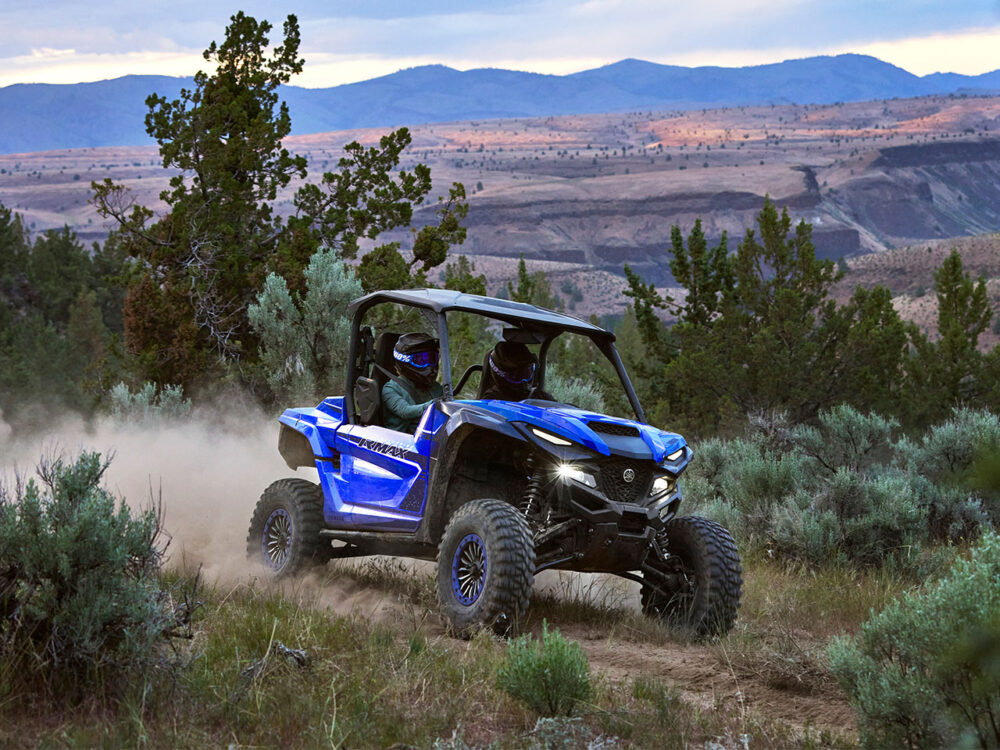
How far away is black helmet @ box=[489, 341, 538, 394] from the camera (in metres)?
8.79

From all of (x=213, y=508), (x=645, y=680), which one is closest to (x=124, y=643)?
(x=645, y=680)

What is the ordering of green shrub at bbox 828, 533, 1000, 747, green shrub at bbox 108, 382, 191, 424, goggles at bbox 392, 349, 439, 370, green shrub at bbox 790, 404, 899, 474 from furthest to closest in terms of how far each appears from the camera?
green shrub at bbox 108, 382, 191, 424 → green shrub at bbox 790, 404, 899, 474 → goggles at bbox 392, 349, 439, 370 → green shrub at bbox 828, 533, 1000, 747

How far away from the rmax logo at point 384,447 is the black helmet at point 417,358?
0.63m

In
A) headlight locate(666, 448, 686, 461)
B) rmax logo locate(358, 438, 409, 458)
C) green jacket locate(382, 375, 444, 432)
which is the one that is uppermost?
green jacket locate(382, 375, 444, 432)

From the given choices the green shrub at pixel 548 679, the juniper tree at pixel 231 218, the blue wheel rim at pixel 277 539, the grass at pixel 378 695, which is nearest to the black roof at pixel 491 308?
the blue wheel rim at pixel 277 539

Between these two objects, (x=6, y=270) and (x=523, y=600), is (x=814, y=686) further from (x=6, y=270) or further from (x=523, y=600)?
(x=6, y=270)

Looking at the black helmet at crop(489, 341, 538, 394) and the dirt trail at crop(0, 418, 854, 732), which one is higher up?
the black helmet at crop(489, 341, 538, 394)

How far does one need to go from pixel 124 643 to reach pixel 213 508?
5951 mm

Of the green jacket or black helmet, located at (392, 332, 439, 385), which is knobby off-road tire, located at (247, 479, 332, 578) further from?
black helmet, located at (392, 332, 439, 385)

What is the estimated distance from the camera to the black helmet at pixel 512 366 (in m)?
8.79

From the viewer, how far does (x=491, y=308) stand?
8312 millimetres

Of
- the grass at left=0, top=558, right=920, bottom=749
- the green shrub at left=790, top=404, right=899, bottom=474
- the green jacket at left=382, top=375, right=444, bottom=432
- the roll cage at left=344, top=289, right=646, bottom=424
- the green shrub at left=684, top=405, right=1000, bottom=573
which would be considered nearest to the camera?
the grass at left=0, top=558, right=920, bottom=749

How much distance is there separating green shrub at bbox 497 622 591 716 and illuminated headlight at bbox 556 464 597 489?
6.25ft

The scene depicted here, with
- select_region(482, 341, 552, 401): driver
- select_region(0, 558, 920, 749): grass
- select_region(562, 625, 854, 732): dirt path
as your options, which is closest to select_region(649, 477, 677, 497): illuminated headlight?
select_region(0, 558, 920, 749): grass
